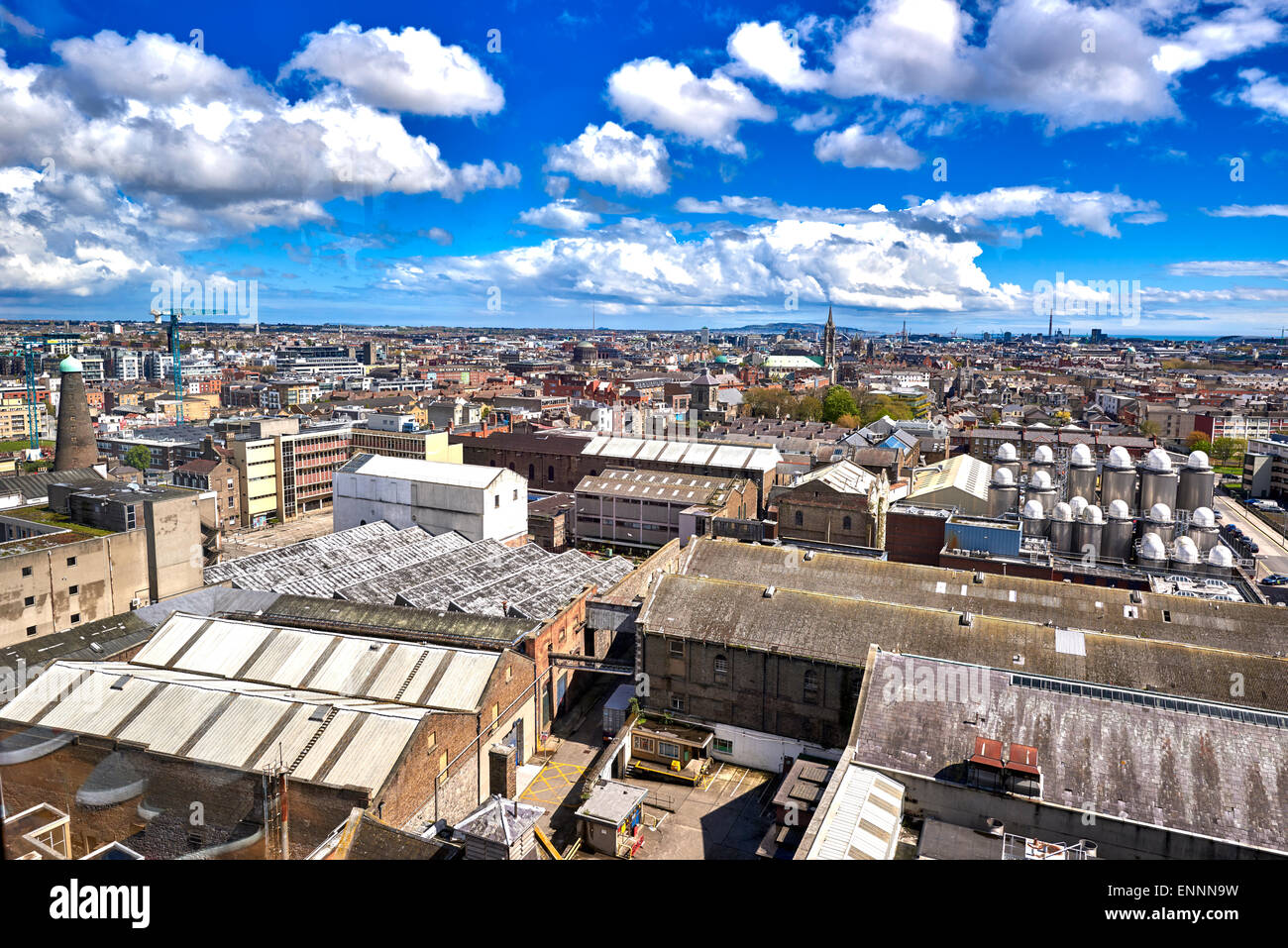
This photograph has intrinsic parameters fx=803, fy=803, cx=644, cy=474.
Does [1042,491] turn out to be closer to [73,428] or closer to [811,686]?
[811,686]

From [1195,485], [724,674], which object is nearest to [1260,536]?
[1195,485]

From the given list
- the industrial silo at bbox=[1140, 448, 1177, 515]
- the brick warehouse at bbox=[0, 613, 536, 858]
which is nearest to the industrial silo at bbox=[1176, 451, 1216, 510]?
the industrial silo at bbox=[1140, 448, 1177, 515]

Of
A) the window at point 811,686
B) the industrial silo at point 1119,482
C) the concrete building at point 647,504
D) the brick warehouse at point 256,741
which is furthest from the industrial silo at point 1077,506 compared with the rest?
the brick warehouse at point 256,741

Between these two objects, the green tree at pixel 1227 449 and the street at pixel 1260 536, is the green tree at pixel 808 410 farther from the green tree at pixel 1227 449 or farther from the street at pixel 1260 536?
the street at pixel 1260 536

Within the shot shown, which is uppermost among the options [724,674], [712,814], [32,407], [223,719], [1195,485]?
[32,407]

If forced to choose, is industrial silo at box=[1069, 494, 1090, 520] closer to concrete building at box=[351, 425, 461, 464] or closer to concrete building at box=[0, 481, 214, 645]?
concrete building at box=[0, 481, 214, 645]
